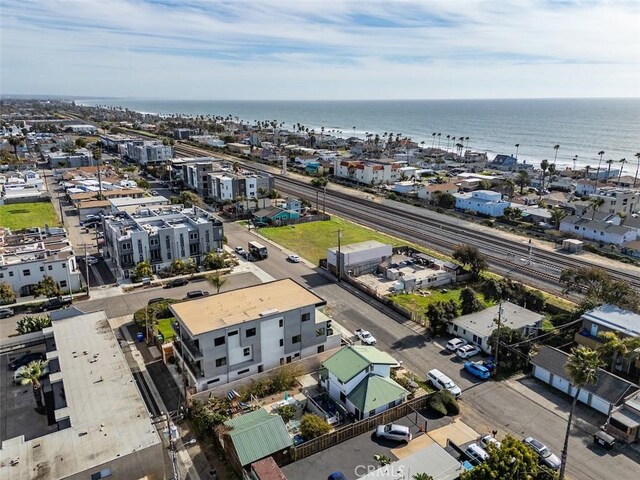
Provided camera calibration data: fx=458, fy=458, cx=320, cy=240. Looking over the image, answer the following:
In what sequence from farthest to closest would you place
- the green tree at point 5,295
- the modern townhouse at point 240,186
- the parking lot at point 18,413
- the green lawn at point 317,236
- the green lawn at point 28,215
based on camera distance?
the modern townhouse at point 240,186
the green lawn at point 28,215
the green lawn at point 317,236
the green tree at point 5,295
the parking lot at point 18,413

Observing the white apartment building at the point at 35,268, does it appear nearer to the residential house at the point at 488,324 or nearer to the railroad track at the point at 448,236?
the residential house at the point at 488,324

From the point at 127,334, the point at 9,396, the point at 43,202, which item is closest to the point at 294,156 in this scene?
the point at 43,202

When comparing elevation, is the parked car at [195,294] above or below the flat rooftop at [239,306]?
below

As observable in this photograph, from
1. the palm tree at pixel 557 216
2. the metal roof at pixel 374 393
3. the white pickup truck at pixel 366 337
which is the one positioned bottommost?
the white pickup truck at pixel 366 337

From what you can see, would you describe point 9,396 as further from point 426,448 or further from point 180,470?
point 426,448

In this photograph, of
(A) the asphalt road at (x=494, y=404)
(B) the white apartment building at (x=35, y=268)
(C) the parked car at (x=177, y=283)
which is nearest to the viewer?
(A) the asphalt road at (x=494, y=404)

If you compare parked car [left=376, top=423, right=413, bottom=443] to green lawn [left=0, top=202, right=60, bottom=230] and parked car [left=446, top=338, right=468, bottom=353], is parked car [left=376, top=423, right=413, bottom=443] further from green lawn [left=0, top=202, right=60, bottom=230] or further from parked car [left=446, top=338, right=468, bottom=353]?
green lawn [left=0, top=202, right=60, bottom=230]

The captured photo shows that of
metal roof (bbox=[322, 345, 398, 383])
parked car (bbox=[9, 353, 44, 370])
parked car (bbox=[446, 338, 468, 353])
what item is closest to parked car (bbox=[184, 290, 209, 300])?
parked car (bbox=[9, 353, 44, 370])

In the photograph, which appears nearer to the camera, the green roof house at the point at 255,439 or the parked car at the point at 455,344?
the green roof house at the point at 255,439

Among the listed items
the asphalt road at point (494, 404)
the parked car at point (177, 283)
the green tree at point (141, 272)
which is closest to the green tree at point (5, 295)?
the green tree at point (141, 272)
